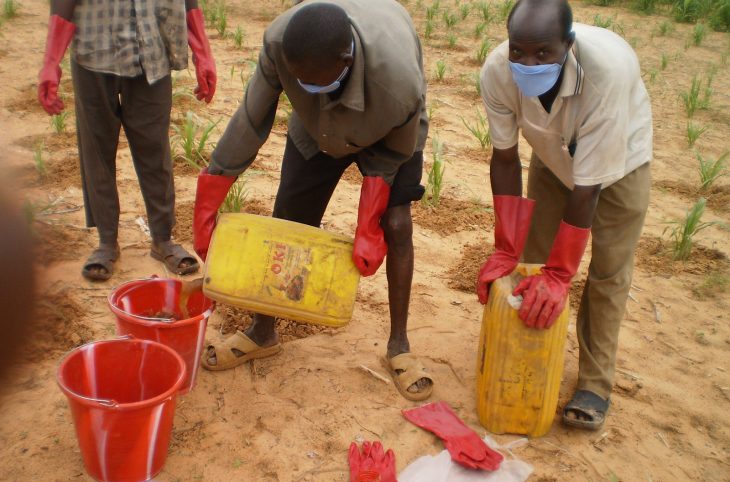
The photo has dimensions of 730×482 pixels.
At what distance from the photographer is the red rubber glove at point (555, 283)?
2.43 m

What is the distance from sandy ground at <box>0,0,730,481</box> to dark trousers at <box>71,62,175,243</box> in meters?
0.26

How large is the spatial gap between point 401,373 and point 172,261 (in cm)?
133

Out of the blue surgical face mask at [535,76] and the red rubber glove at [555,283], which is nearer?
the blue surgical face mask at [535,76]

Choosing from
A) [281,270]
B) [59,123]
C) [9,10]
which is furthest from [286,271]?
[9,10]

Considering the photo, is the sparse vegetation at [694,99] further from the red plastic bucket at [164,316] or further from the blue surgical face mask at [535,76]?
the red plastic bucket at [164,316]

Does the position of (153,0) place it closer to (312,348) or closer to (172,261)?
(172,261)

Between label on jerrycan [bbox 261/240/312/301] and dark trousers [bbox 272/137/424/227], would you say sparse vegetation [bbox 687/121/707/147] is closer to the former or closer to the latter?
dark trousers [bbox 272/137/424/227]

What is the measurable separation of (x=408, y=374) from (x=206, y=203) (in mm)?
1003

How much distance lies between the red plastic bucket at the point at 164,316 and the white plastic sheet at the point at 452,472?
33.5 inches

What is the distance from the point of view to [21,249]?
30.8 inches

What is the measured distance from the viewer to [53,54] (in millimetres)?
2980

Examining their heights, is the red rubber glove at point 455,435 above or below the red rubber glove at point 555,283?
below

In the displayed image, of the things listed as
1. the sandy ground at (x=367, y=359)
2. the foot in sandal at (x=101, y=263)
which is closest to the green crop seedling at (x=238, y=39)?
the sandy ground at (x=367, y=359)

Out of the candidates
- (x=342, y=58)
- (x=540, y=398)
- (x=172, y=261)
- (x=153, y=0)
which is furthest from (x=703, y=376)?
(x=153, y=0)
